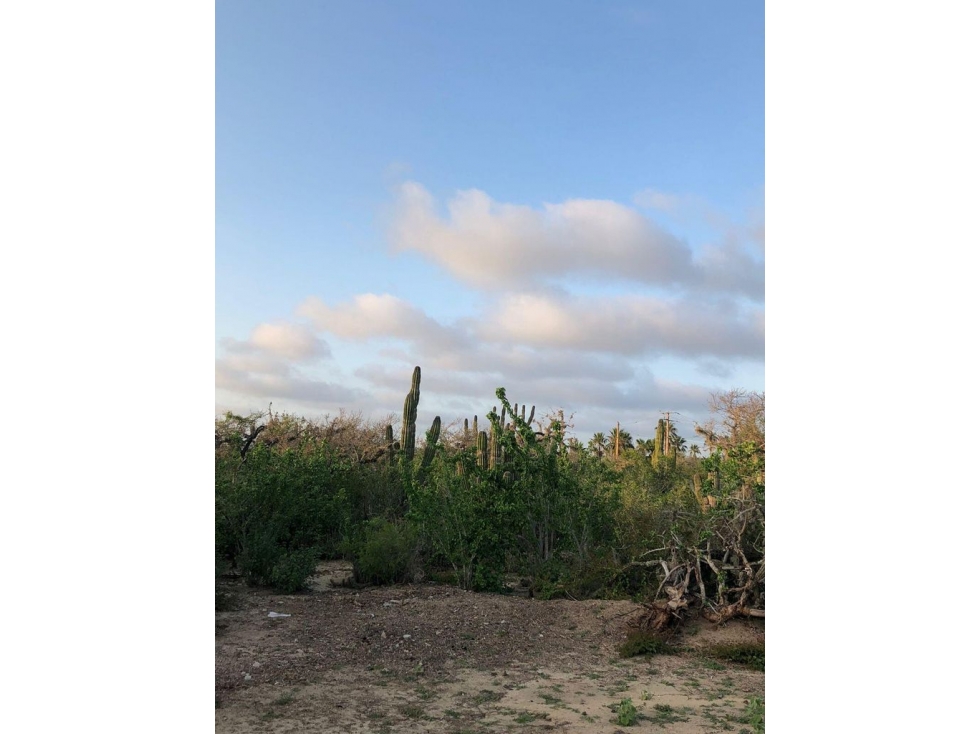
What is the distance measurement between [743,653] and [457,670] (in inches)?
62.7

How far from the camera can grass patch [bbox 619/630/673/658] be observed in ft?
14.1

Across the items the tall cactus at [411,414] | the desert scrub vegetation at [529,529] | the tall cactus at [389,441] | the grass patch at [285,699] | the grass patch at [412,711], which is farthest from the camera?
the tall cactus at [389,441]

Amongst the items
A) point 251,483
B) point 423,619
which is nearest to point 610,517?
point 423,619

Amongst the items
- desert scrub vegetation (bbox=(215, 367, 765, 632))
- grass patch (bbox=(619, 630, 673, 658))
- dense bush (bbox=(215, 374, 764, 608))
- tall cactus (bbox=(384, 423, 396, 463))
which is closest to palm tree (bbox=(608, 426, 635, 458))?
tall cactus (bbox=(384, 423, 396, 463))

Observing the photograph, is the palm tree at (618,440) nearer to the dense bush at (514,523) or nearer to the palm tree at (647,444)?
the palm tree at (647,444)

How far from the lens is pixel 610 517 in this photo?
6.35 metres

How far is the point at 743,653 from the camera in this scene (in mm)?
4238

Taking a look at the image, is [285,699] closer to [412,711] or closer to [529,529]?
[412,711]

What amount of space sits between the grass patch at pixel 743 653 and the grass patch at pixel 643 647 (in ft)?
0.85

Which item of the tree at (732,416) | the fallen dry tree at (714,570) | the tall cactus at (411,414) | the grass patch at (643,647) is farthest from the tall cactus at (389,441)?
the grass patch at (643,647)

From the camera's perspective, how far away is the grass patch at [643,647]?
4.30 metres
